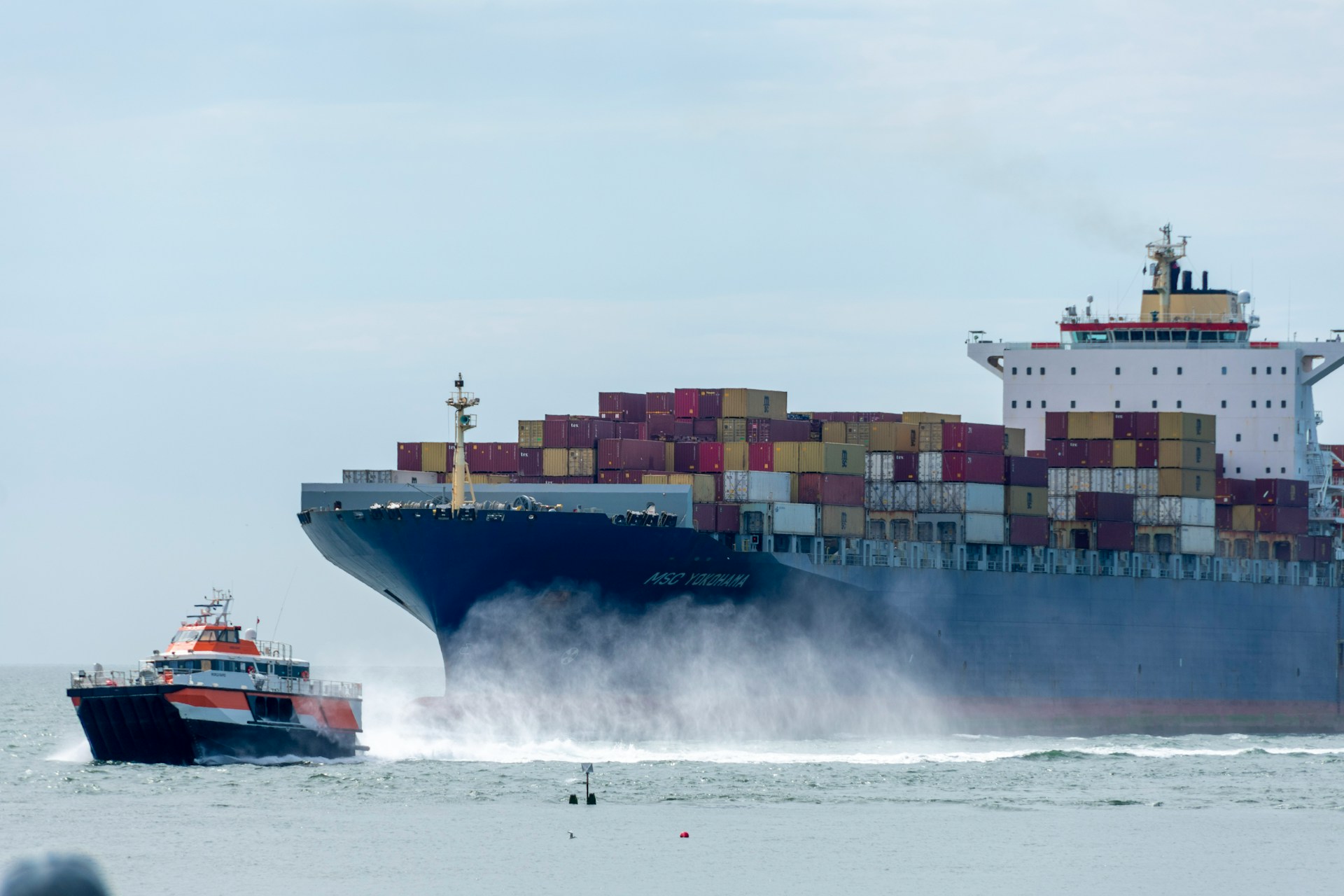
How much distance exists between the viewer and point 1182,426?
61906 mm

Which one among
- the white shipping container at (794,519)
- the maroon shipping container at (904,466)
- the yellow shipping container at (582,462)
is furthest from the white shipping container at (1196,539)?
the yellow shipping container at (582,462)

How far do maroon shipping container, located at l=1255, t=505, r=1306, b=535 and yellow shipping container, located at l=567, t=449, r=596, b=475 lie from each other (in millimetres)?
26929

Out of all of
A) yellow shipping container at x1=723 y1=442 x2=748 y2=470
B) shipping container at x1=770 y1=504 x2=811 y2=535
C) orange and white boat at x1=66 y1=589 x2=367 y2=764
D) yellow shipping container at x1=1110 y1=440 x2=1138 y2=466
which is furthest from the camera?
yellow shipping container at x1=1110 y1=440 x2=1138 y2=466

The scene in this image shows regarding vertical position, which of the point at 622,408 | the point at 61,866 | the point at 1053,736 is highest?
the point at 622,408

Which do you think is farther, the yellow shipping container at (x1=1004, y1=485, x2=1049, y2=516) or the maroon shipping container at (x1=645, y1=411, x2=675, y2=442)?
the yellow shipping container at (x1=1004, y1=485, x2=1049, y2=516)

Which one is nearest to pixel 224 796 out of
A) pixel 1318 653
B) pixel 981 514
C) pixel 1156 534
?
pixel 981 514

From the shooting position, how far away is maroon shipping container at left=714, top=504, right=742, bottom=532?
52438mm

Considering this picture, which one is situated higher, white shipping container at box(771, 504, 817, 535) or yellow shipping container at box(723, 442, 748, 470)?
yellow shipping container at box(723, 442, 748, 470)

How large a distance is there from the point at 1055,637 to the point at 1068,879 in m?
29.8

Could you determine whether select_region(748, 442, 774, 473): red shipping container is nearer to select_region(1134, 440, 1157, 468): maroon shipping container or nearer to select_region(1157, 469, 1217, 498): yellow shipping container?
select_region(1134, 440, 1157, 468): maroon shipping container

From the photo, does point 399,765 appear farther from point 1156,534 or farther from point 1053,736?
point 1156,534

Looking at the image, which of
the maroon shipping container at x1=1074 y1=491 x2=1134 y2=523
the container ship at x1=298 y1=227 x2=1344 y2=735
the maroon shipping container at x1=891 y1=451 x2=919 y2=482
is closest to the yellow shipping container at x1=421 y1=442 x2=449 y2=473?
the container ship at x1=298 y1=227 x2=1344 y2=735

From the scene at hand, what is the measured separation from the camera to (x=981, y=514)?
57719 mm

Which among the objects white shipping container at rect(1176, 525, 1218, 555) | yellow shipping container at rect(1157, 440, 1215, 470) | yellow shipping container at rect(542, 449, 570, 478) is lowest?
white shipping container at rect(1176, 525, 1218, 555)
